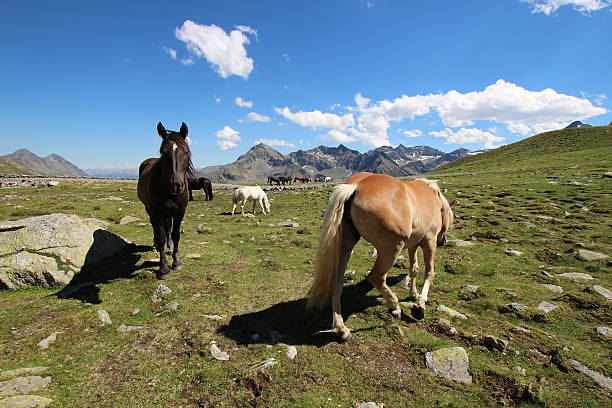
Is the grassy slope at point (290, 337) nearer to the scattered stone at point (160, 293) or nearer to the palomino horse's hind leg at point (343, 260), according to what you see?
the scattered stone at point (160, 293)

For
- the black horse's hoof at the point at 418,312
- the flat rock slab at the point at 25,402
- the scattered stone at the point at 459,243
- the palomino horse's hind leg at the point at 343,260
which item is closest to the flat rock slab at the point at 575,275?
the scattered stone at the point at 459,243

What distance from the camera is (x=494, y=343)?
457cm

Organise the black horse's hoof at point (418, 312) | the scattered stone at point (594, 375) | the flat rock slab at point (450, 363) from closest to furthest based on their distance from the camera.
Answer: the scattered stone at point (594, 375), the flat rock slab at point (450, 363), the black horse's hoof at point (418, 312)

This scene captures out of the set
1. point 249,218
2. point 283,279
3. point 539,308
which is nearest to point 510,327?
point 539,308

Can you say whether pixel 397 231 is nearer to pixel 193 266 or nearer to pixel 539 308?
pixel 539 308

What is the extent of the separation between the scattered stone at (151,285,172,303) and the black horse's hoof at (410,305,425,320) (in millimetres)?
5486

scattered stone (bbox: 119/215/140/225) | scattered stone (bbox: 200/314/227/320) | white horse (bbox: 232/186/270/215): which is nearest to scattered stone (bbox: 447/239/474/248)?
scattered stone (bbox: 200/314/227/320)

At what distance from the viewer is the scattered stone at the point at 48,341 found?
14.1 feet

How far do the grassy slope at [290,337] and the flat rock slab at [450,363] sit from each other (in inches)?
5.4

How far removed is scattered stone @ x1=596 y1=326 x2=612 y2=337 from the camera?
16.3ft

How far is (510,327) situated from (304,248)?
6789 mm

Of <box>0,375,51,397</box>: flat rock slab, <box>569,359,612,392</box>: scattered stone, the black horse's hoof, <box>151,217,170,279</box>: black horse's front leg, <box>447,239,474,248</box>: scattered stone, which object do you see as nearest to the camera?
<box>0,375,51,397</box>: flat rock slab

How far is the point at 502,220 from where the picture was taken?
13828 millimetres

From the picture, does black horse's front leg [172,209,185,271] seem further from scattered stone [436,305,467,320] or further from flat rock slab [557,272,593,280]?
flat rock slab [557,272,593,280]
